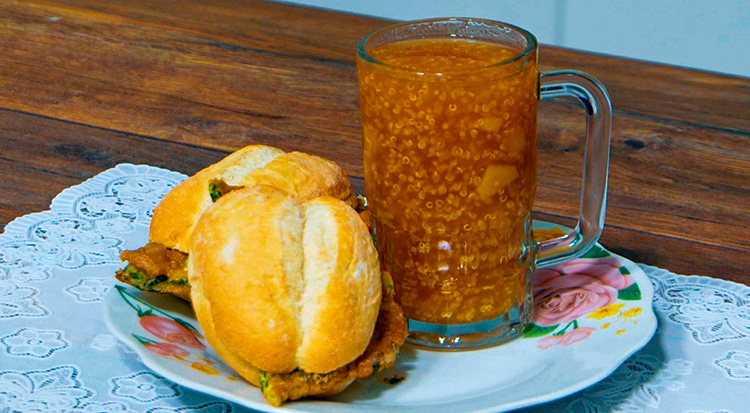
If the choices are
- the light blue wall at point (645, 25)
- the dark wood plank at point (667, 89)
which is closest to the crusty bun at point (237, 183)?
the dark wood plank at point (667, 89)

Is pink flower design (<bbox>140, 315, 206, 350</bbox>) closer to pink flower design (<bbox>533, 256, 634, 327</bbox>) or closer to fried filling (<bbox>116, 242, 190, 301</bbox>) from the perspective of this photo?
fried filling (<bbox>116, 242, 190, 301</bbox>)

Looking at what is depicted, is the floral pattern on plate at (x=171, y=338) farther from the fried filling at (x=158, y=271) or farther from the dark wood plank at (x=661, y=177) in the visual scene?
the dark wood plank at (x=661, y=177)

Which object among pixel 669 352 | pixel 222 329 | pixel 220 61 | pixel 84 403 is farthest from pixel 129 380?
pixel 220 61

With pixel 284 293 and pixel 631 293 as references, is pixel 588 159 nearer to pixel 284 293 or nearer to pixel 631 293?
pixel 631 293

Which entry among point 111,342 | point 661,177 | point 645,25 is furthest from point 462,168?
point 645,25

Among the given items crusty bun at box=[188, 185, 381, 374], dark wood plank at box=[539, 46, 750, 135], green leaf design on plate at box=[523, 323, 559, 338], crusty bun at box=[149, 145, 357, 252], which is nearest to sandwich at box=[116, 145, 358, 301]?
crusty bun at box=[149, 145, 357, 252]
